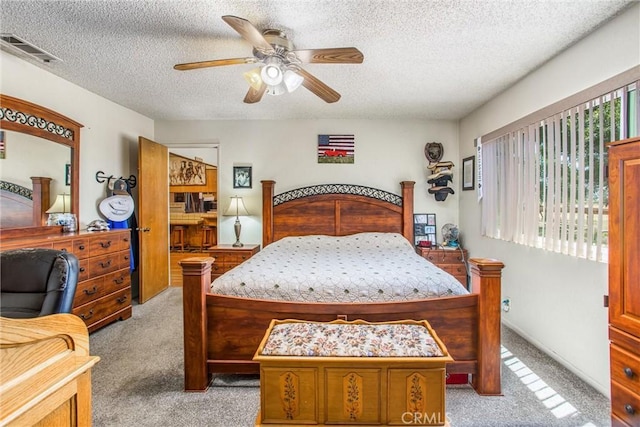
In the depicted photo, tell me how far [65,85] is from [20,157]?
0.93m

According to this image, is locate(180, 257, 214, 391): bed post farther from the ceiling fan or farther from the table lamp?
the table lamp

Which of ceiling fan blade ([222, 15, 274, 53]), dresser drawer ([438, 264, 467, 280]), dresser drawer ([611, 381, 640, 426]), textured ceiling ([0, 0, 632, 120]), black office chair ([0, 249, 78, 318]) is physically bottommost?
dresser drawer ([611, 381, 640, 426])

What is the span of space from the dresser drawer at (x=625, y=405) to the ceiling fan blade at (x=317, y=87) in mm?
2397

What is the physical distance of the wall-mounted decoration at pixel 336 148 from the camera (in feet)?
13.9

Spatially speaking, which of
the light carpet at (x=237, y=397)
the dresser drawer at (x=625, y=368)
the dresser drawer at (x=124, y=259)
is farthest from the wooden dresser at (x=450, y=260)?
the dresser drawer at (x=124, y=259)

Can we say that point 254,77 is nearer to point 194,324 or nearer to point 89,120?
point 194,324

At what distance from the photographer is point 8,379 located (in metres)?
0.59

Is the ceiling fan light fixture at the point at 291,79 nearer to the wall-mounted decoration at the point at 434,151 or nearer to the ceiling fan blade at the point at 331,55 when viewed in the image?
the ceiling fan blade at the point at 331,55

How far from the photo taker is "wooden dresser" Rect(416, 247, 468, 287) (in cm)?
383

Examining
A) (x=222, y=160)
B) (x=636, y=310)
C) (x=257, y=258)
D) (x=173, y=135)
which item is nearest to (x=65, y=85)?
(x=173, y=135)

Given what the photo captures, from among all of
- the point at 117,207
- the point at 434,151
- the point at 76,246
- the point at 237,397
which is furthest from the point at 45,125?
the point at 434,151

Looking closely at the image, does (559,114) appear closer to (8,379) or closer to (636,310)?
(636,310)

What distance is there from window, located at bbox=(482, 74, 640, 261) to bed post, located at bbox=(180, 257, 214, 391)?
268 cm

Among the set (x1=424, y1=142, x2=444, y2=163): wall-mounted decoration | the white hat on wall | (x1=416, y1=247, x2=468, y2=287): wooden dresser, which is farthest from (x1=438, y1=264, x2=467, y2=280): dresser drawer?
the white hat on wall
